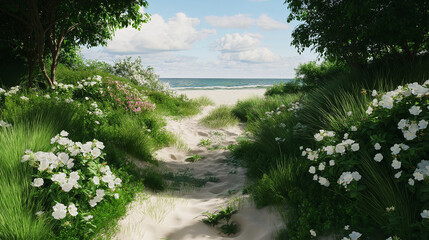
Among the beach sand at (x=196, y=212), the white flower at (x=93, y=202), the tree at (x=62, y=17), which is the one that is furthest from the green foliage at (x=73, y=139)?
the tree at (x=62, y=17)

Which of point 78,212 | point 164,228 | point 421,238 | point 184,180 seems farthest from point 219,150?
point 421,238

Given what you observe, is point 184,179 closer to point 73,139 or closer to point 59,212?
point 73,139

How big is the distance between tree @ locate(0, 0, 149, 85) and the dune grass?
12.4 ft

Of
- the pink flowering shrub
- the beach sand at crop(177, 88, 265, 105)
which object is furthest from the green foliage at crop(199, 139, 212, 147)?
the beach sand at crop(177, 88, 265, 105)

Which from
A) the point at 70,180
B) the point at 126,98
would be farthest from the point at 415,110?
the point at 126,98

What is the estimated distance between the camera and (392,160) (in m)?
2.78

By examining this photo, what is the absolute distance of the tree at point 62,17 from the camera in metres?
7.09

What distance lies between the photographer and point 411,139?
101 inches

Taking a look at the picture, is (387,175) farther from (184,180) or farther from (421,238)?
(184,180)

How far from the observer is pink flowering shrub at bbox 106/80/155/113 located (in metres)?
8.00

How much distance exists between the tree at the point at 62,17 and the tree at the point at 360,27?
15.0 ft

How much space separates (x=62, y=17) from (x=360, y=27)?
25.5ft

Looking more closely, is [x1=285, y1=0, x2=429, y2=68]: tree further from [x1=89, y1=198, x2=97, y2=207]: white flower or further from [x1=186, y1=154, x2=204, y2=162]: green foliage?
[x1=89, y1=198, x2=97, y2=207]: white flower

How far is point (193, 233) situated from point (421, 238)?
6.99ft
